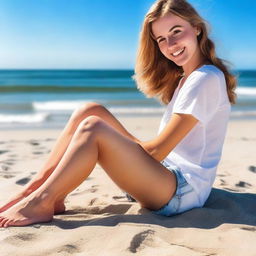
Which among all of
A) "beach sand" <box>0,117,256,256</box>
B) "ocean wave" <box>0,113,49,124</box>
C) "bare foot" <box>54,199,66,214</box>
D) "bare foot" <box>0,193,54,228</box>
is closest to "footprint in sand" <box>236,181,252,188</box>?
"beach sand" <box>0,117,256,256</box>

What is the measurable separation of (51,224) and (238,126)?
5.78m

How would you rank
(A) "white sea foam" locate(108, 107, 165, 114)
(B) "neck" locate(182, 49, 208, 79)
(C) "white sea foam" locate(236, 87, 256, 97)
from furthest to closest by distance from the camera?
(C) "white sea foam" locate(236, 87, 256, 97)
(A) "white sea foam" locate(108, 107, 165, 114)
(B) "neck" locate(182, 49, 208, 79)

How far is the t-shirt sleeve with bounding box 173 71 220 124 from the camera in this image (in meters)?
2.44

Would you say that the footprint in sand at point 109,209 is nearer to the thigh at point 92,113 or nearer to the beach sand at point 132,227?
the beach sand at point 132,227

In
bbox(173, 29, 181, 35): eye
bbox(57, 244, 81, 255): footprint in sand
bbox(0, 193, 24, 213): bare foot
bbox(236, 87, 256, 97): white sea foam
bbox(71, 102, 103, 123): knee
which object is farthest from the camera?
bbox(236, 87, 256, 97): white sea foam

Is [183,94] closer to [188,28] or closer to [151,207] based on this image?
[188,28]

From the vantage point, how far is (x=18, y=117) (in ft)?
29.7

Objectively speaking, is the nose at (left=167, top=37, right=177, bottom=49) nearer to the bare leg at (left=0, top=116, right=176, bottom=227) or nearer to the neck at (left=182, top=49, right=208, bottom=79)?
the neck at (left=182, top=49, right=208, bottom=79)

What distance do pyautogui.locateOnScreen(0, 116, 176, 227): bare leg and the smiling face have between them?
686 millimetres

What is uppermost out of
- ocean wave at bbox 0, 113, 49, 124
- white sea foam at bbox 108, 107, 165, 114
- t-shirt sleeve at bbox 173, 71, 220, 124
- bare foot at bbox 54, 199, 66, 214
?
t-shirt sleeve at bbox 173, 71, 220, 124

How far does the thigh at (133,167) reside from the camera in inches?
94.9

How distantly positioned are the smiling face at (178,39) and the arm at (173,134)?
1.58 ft

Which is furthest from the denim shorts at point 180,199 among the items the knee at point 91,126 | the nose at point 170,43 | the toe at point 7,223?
the toe at point 7,223

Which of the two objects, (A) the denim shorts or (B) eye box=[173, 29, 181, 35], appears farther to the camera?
(B) eye box=[173, 29, 181, 35]
